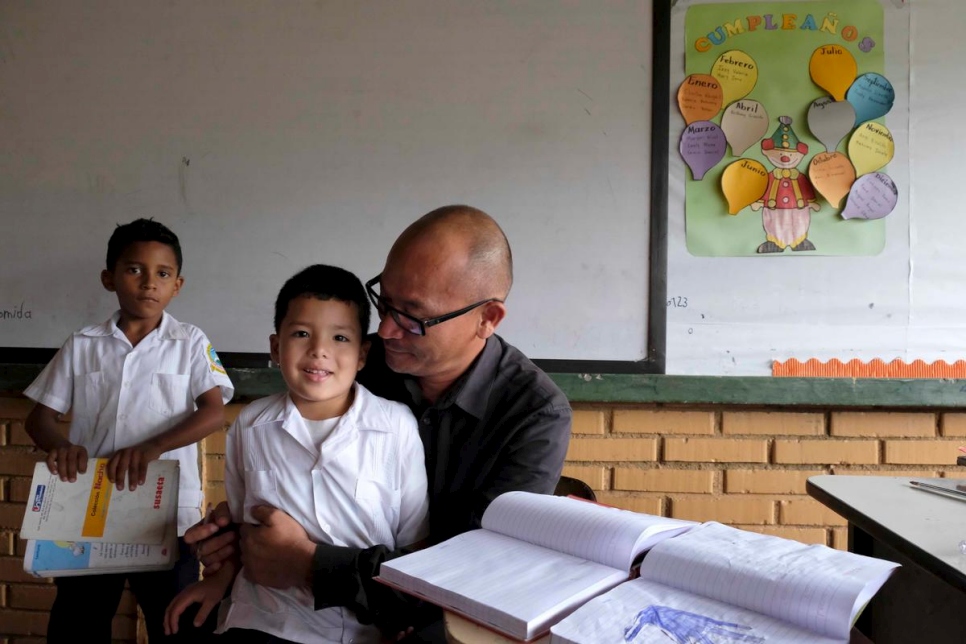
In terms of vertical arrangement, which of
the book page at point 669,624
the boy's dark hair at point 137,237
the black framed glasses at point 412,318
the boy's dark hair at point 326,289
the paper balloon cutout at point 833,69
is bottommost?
the book page at point 669,624

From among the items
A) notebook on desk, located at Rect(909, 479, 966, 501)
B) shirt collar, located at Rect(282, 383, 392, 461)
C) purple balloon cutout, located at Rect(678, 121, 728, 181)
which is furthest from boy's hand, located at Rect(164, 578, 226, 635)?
purple balloon cutout, located at Rect(678, 121, 728, 181)

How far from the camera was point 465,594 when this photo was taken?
31.0 inches

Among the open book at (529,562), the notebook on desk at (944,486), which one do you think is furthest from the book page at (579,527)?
the notebook on desk at (944,486)

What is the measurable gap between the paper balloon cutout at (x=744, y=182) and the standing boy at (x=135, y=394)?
178 cm

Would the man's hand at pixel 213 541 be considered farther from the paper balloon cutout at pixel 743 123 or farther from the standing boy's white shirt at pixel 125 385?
the paper balloon cutout at pixel 743 123

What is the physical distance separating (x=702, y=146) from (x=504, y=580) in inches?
73.1

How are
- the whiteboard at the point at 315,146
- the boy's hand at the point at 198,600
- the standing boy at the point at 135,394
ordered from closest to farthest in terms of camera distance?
the boy's hand at the point at 198,600, the standing boy at the point at 135,394, the whiteboard at the point at 315,146

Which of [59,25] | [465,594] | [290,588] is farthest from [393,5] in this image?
[465,594]

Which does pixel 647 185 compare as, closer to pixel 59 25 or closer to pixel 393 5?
pixel 393 5

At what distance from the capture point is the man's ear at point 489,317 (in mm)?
1522

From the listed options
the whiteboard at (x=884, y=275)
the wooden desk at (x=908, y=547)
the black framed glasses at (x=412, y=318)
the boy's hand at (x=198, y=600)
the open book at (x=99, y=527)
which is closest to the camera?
the wooden desk at (x=908, y=547)

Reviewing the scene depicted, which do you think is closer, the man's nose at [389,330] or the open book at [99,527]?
the man's nose at [389,330]

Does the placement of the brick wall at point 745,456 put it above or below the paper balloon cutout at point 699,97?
below

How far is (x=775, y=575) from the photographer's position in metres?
0.76
